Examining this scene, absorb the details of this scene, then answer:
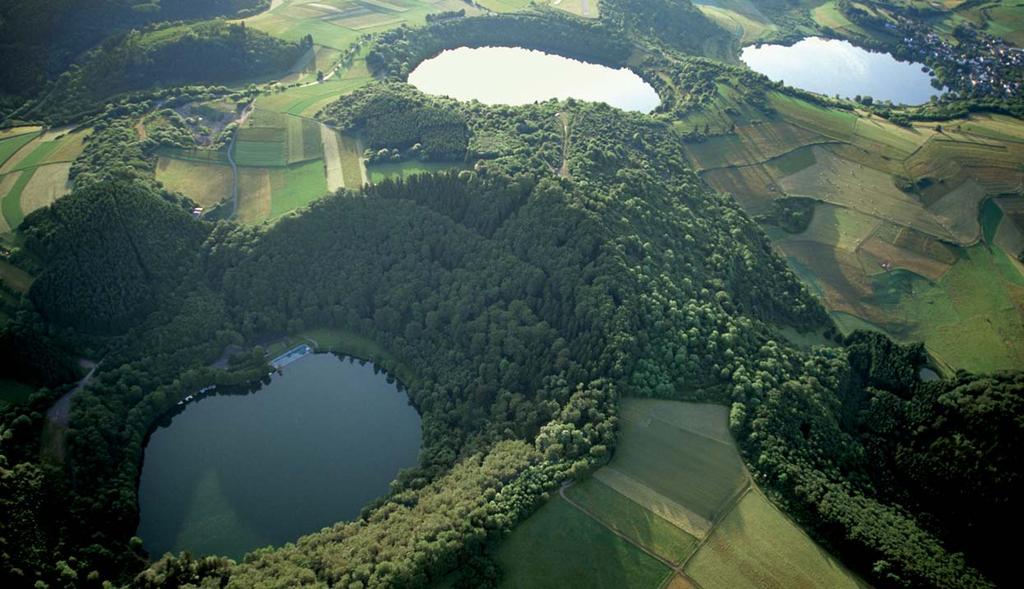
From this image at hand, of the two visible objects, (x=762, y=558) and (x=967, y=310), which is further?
(x=967, y=310)

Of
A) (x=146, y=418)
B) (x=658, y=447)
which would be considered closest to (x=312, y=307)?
(x=146, y=418)

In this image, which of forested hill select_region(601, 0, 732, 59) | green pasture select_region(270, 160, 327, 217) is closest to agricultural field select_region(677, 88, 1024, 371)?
forested hill select_region(601, 0, 732, 59)

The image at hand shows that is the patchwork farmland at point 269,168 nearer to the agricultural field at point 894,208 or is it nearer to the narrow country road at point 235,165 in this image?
the narrow country road at point 235,165

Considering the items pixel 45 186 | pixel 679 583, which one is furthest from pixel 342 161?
pixel 679 583

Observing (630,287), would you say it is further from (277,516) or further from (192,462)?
(192,462)

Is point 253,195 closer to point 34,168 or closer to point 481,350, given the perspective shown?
point 34,168

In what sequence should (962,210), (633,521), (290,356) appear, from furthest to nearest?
1. (962,210)
2. (290,356)
3. (633,521)

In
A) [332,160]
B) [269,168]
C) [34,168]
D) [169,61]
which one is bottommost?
[34,168]
